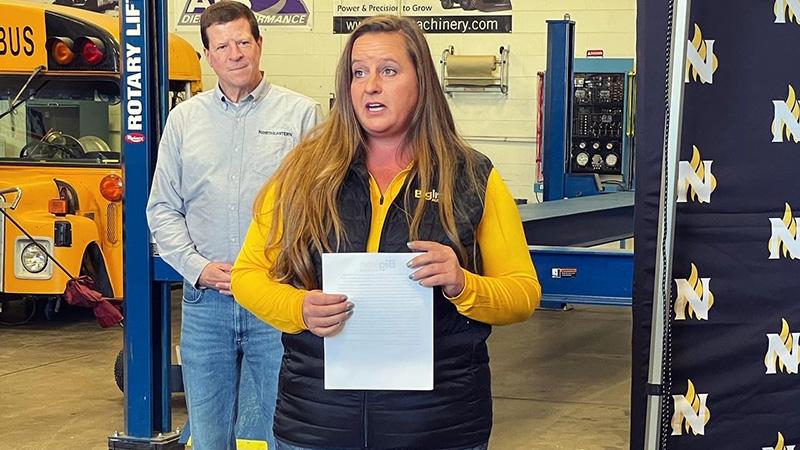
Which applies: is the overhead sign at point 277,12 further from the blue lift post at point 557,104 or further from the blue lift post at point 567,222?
the blue lift post at point 557,104

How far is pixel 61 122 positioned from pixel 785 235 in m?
7.31

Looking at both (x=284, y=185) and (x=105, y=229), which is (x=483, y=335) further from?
(x=105, y=229)

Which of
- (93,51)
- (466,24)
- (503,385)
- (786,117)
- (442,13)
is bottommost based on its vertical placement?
(503,385)

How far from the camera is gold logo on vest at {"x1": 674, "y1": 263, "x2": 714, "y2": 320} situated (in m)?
3.18

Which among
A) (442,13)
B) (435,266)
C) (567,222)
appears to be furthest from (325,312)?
(442,13)

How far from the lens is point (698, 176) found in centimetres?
313

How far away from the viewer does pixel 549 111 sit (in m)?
10.2

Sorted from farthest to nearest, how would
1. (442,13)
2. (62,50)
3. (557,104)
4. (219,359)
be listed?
1. (442,13)
2. (557,104)
3. (62,50)
4. (219,359)

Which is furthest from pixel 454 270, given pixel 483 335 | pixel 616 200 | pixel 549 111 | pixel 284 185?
pixel 549 111

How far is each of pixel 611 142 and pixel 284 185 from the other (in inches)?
430

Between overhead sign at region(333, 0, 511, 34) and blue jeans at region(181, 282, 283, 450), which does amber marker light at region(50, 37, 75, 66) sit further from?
overhead sign at region(333, 0, 511, 34)

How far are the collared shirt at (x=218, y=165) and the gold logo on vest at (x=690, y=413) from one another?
1.53m

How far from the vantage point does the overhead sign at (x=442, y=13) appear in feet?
47.3

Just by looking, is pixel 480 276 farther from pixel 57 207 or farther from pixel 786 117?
pixel 57 207
